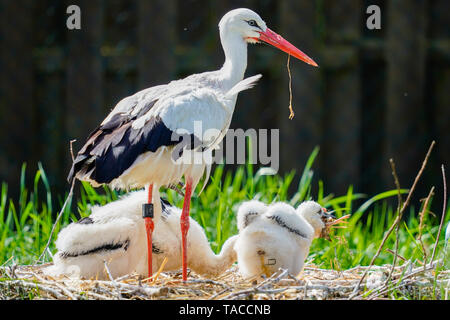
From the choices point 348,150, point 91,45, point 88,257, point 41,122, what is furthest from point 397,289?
point 41,122

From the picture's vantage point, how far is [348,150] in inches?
240

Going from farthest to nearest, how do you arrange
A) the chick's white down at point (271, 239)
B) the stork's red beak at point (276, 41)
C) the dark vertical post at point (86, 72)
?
the dark vertical post at point (86, 72)
the stork's red beak at point (276, 41)
the chick's white down at point (271, 239)

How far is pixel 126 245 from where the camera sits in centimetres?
428

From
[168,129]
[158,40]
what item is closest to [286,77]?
[158,40]

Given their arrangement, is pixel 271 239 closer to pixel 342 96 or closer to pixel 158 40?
pixel 342 96

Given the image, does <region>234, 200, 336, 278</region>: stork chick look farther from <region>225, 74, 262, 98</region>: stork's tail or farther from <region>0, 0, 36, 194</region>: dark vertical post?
<region>0, 0, 36, 194</region>: dark vertical post

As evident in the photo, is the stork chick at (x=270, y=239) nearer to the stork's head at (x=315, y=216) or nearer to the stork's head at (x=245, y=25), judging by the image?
the stork's head at (x=315, y=216)

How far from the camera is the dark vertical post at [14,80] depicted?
245 inches

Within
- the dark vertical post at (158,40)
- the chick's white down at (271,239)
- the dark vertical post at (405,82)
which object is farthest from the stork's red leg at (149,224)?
the dark vertical post at (405,82)

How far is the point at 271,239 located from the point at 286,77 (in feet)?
7.04

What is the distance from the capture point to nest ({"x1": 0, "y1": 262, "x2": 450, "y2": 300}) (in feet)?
11.7

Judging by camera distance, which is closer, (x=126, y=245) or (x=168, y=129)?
(x=168, y=129)

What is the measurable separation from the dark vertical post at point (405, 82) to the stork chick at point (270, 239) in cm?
200

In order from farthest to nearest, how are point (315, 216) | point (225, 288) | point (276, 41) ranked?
point (276, 41) < point (315, 216) < point (225, 288)
